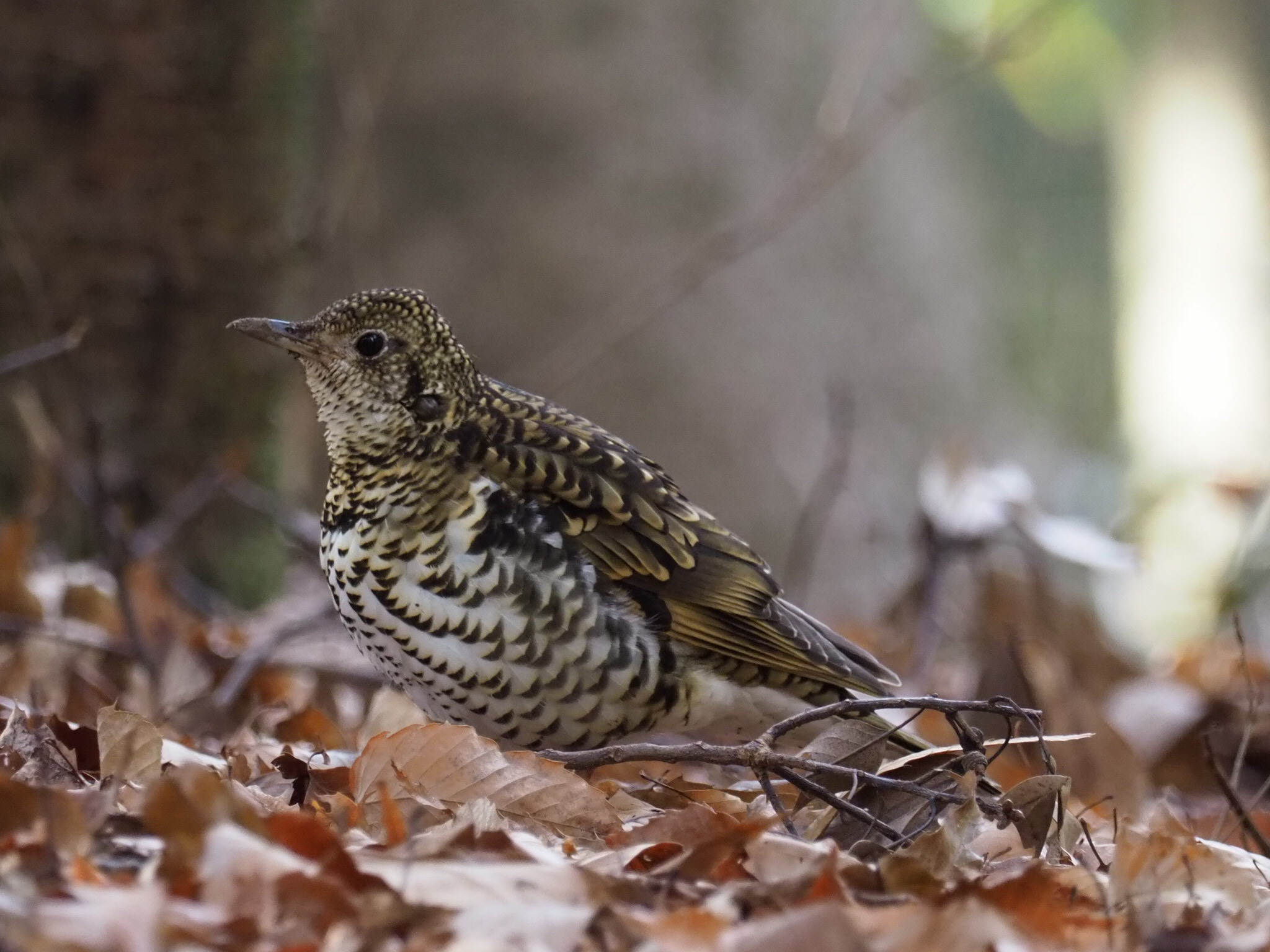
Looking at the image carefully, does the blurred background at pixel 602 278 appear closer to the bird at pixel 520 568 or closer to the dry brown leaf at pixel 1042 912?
the bird at pixel 520 568

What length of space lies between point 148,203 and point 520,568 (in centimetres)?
246

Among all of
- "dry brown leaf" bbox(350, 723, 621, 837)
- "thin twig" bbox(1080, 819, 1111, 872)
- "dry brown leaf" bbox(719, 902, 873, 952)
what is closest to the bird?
"dry brown leaf" bbox(350, 723, 621, 837)

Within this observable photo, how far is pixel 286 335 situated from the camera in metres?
3.22

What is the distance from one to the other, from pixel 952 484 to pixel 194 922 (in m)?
3.91

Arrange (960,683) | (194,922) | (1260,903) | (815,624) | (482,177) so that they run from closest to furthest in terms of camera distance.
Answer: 1. (194,922)
2. (1260,903)
3. (815,624)
4. (960,683)
5. (482,177)

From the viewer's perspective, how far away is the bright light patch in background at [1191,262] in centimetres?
1548

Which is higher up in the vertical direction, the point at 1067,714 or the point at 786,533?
the point at 786,533

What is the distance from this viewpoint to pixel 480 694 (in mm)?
3023

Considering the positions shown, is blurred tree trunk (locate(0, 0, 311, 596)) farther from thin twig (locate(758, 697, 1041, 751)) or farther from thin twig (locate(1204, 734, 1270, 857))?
thin twig (locate(1204, 734, 1270, 857))

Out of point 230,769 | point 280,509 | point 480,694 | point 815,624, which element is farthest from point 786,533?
point 230,769

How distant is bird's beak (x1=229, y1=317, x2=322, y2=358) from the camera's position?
3205mm

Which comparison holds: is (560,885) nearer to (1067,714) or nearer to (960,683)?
(1067,714)

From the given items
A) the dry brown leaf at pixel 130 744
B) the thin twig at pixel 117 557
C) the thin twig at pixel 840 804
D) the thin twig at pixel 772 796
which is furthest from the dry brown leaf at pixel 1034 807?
the thin twig at pixel 117 557

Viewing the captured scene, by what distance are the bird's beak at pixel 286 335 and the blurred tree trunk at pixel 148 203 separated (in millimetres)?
1690
